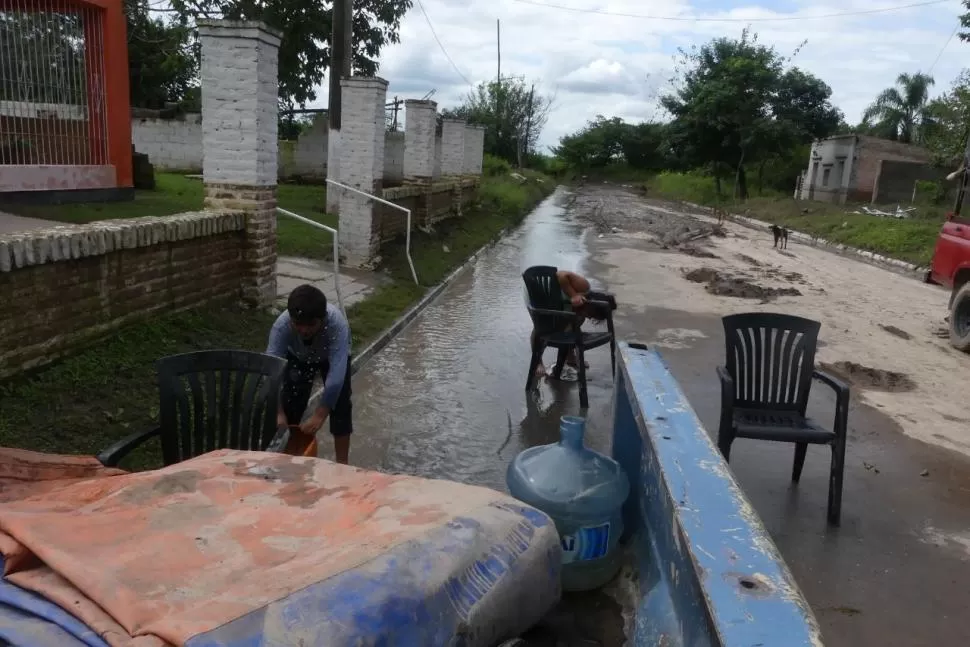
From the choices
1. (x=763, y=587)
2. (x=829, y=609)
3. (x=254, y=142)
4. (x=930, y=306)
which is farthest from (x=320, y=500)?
(x=930, y=306)

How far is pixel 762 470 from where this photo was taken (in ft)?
17.0

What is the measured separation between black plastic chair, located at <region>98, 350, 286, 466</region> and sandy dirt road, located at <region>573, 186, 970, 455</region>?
16.7ft

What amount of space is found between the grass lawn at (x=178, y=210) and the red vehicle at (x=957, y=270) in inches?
328

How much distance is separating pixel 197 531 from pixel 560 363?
498cm

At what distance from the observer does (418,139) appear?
1520cm

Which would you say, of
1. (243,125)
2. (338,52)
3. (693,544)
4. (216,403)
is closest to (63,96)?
(243,125)

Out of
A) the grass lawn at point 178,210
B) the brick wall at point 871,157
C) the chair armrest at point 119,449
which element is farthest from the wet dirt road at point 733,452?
the brick wall at point 871,157

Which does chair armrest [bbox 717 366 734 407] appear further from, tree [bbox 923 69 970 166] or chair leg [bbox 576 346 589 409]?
tree [bbox 923 69 970 166]

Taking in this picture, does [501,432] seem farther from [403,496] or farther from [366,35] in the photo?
[366,35]

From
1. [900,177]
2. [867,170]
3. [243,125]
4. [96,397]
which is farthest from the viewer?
[867,170]

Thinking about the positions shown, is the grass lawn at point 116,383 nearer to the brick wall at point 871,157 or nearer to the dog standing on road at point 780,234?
the dog standing on road at point 780,234

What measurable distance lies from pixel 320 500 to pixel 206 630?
2.72ft

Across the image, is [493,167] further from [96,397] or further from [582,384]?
[96,397]

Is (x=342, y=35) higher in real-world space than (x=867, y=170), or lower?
higher
